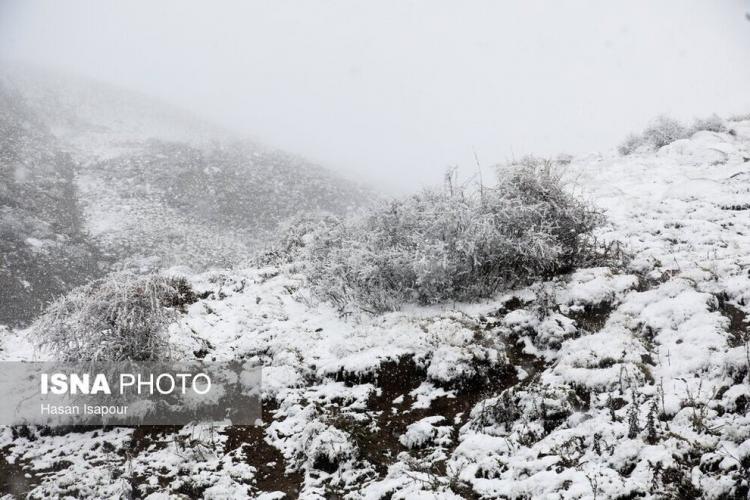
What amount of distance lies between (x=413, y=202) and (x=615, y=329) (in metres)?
5.30

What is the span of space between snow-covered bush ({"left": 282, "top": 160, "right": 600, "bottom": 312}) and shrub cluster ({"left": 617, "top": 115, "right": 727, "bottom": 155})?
368 inches

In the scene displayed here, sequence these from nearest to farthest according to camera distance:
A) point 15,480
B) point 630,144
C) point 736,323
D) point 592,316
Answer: point 15,480 → point 736,323 → point 592,316 → point 630,144

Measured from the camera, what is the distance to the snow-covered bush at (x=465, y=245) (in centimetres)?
941

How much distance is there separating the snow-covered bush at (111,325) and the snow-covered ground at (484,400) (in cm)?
111

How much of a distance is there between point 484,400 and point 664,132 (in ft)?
52.8

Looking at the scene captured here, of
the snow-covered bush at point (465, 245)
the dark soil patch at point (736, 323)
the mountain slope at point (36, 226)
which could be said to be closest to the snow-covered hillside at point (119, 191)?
the mountain slope at point (36, 226)

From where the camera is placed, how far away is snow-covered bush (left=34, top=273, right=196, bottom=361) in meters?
7.67

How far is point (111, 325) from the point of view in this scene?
25.6 ft

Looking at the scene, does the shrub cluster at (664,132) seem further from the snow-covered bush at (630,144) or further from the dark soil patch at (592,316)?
the dark soil patch at (592,316)

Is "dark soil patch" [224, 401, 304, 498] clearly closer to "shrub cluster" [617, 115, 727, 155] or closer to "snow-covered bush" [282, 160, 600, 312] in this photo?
"snow-covered bush" [282, 160, 600, 312]

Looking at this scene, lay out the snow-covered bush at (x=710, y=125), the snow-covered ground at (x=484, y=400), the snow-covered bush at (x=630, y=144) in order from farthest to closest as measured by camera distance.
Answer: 1. the snow-covered bush at (x=630, y=144)
2. the snow-covered bush at (x=710, y=125)
3. the snow-covered ground at (x=484, y=400)

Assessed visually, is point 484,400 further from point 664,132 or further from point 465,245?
point 664,132

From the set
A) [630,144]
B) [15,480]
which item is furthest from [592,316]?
[630,144]

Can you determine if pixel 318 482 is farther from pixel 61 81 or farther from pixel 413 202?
pixel 61 81
